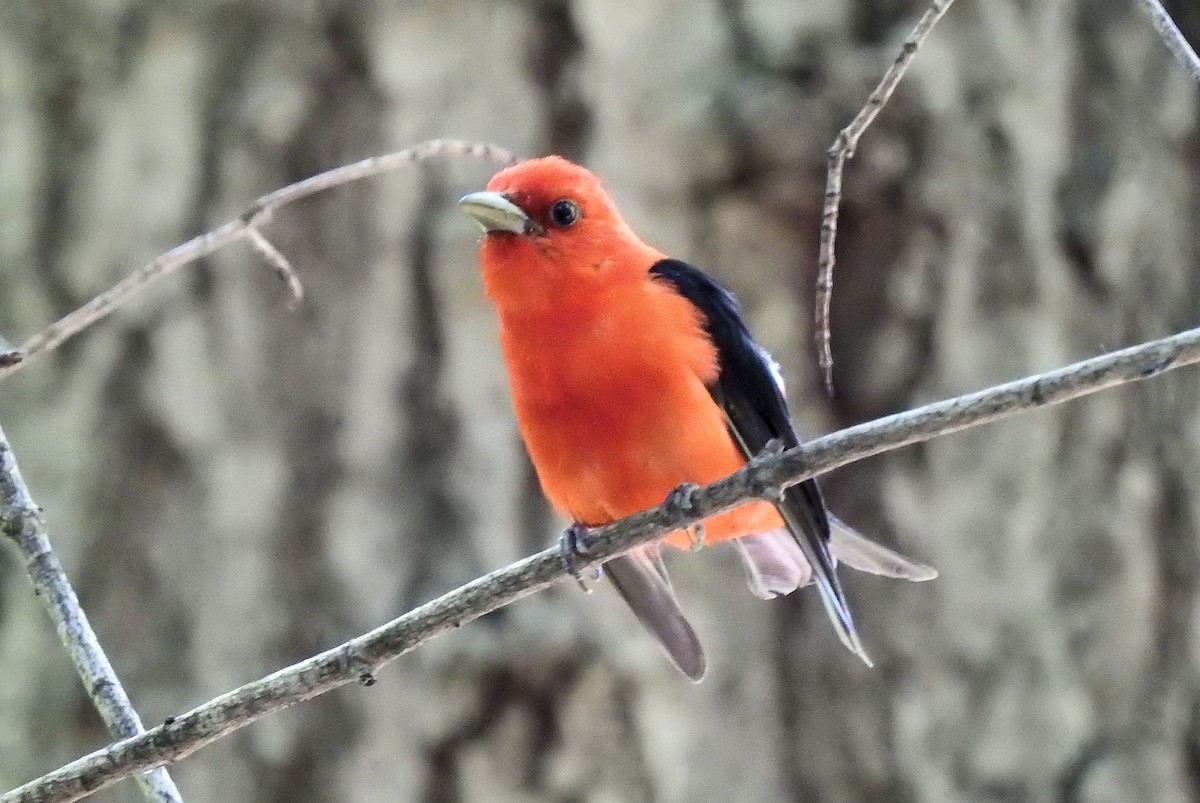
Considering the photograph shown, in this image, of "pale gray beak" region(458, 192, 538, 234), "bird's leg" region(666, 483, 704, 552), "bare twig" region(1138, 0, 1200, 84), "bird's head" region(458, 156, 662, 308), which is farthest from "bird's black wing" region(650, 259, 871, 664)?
"bare twig" region(1138, 0, 1200, 84)

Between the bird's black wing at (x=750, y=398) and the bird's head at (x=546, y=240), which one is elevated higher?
the bird's head at (x=546, y=240)

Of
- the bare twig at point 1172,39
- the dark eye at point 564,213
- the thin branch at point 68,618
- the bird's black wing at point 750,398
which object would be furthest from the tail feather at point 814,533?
the thin branch at point 68,618

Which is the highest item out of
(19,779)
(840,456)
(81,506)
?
(81,506)

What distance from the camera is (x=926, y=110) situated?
2.86 metres

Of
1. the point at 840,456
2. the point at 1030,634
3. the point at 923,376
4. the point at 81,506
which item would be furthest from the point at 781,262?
the point at 81,506

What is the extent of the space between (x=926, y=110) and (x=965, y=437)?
0.71 m

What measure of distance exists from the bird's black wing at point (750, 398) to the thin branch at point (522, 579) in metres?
0.58

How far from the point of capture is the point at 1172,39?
5.06 ft

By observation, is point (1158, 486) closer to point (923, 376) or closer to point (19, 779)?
point (923, 376)

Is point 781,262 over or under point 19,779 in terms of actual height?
over

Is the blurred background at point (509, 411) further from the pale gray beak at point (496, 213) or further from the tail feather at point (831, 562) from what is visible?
the pale gray beak at point (496, 213)

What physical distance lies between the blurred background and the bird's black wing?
15.0 inches

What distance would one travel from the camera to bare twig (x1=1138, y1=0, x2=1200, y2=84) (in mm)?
1512

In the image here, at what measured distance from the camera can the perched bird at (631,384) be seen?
7.48ft
